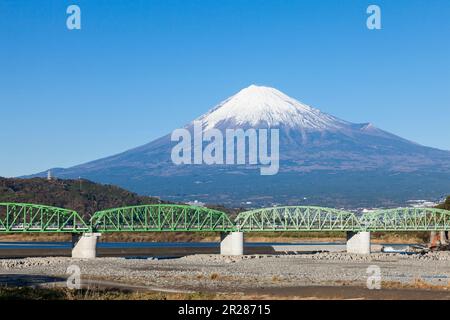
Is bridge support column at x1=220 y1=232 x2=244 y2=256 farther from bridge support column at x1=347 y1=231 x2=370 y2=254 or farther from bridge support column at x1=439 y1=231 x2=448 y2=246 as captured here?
bridge support column at x1=439 y1=231 x2=448 y2=246

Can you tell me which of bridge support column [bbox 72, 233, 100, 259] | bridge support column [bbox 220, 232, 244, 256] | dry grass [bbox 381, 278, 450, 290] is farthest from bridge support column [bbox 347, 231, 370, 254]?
dry grass [bbox 381, 278, 450, 290]

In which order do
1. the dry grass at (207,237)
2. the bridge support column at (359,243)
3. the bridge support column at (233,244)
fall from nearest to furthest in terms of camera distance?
1. the bridge support column at (233,244)
2. the bridge support column at (359,243)
3. the dry grass at (207,237)

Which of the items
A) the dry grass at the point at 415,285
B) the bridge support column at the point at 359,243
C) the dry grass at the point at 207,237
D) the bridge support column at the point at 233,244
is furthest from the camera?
the dry grass at the point at 207,237

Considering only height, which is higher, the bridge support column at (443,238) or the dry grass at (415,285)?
the bridge support column at (443,238)

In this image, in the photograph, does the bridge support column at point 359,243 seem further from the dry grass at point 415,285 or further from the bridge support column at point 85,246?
the dry grass at point 415,285

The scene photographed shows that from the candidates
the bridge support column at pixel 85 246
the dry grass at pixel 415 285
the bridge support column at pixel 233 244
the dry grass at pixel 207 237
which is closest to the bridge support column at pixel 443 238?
the dry grass at pixel 207 237

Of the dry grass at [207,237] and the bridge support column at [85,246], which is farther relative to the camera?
the dry grass at [207,237]

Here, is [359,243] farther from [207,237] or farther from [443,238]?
[207,237]

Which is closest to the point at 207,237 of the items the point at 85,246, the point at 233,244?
the point at 233,244
